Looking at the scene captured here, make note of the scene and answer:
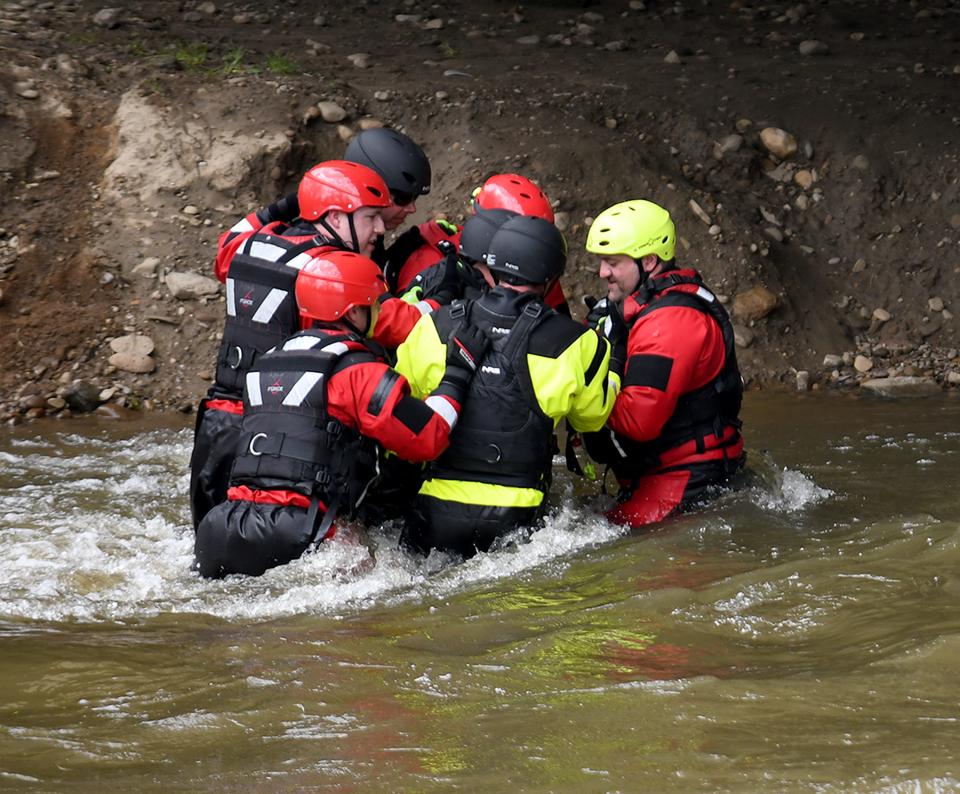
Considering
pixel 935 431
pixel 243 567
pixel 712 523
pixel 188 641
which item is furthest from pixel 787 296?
pixel 188 641

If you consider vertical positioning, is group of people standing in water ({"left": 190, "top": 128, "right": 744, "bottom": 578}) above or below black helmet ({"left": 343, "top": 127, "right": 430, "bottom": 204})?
below

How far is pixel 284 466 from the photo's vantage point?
5668 mm

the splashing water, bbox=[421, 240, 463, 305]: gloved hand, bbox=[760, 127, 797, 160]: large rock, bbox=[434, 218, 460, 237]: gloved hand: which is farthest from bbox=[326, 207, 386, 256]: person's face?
bbox=[760, 127, 797, 160]: large rock

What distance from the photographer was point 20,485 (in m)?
7.91

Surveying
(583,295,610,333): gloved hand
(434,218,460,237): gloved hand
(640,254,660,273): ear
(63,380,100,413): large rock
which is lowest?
(63,380,100,413): large rock

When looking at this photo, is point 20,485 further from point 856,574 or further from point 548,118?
point 548,118

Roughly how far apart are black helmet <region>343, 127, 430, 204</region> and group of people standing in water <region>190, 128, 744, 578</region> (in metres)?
0.01

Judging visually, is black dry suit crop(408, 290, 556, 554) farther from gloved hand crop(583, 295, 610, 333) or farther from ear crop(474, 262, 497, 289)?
gloved hand crop(583, 295, 610, 333)

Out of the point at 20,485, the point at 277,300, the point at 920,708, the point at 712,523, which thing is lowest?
the point at 20,485

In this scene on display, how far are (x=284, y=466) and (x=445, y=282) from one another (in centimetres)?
150

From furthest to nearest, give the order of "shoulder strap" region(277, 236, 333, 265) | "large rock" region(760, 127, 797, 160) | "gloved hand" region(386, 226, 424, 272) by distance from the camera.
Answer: "large rock" region(760, 127, 797, 160) → "gloved hand" region(386, 226, 424, 272) → "shoulder strap" region(277, 236, 333, 265)

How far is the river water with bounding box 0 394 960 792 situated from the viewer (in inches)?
146

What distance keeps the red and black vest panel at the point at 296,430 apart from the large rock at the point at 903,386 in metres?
5.76

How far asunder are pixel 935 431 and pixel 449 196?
443 cm
